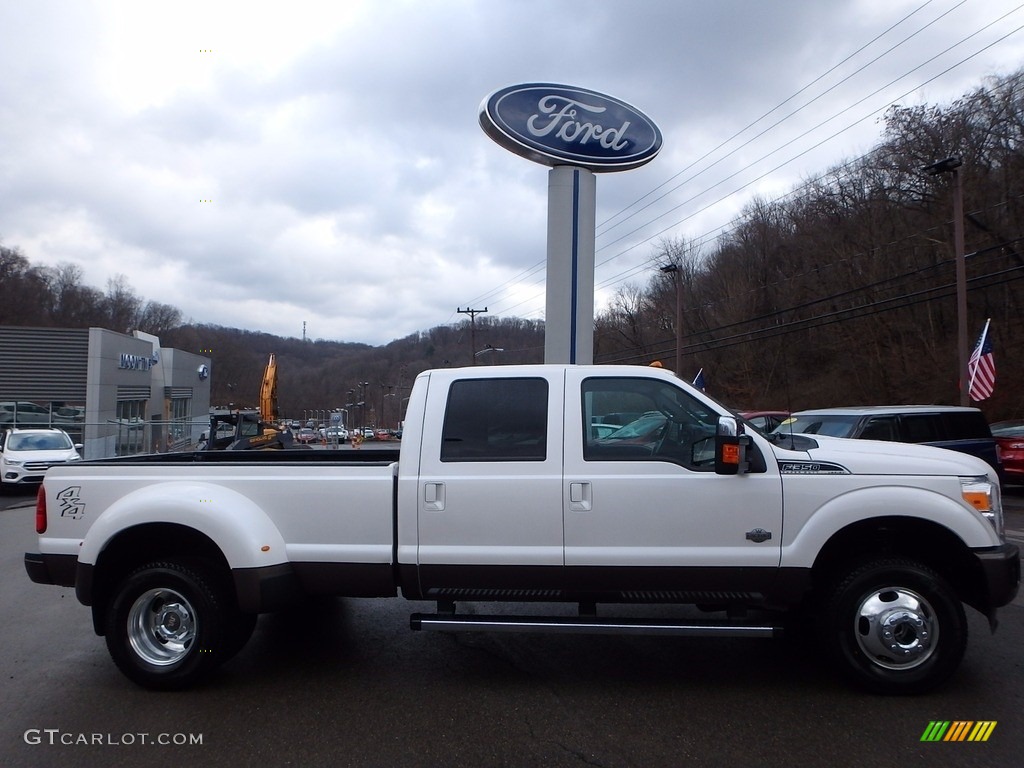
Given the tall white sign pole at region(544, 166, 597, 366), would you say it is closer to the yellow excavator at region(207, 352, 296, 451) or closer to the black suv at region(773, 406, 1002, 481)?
the black suv at region(773, 406, 1002, 481)

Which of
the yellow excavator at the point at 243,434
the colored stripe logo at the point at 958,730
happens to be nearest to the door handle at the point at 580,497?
the colored stripe logo at the point at 958,730

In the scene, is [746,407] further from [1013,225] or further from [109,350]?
[109,350]

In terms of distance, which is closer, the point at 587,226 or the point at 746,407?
the point at 587,226

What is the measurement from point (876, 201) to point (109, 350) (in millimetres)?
37681

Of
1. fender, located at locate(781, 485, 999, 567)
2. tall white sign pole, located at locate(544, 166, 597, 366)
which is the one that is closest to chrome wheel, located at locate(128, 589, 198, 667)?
fender, located at locate(781, 485, 999, 567)

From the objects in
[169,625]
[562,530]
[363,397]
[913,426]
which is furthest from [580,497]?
[363,397]

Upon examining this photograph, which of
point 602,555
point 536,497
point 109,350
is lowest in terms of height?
point 602,555

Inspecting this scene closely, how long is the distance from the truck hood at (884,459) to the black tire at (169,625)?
377 cm

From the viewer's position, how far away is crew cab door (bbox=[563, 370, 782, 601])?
481 centimetres

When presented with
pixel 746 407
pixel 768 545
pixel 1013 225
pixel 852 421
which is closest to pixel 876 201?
pixel 1013 225

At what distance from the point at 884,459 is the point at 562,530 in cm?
208

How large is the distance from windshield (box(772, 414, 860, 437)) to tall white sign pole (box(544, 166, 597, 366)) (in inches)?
147

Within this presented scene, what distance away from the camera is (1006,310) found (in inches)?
1234

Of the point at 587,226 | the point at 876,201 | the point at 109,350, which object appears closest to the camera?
the point at 587,226
